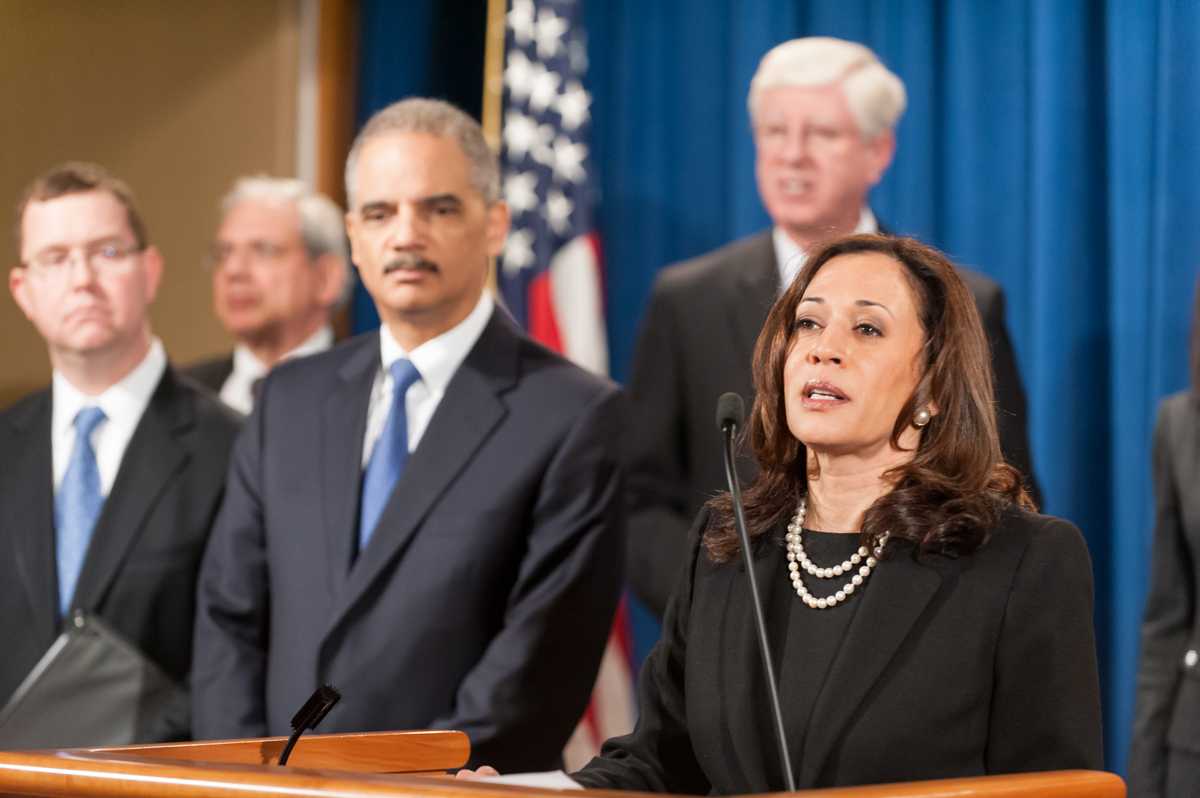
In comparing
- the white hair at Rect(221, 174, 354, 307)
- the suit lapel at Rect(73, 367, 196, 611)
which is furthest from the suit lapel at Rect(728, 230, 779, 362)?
the white hair at Rect(221, 174, 354, 307)

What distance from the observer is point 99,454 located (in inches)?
135

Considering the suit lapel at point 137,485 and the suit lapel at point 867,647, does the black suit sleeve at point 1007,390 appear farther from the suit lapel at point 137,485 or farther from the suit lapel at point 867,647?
the suit lapel at point 137,485

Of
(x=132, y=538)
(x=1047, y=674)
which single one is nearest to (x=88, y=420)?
(x=132, y=538)

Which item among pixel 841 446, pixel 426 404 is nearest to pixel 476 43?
pixel 426 404

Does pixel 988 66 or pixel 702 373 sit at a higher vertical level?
pixel 988 66

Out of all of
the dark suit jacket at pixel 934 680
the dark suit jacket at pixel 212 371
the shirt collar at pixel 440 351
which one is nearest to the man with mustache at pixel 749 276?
the shirt collar at pixel 440 351

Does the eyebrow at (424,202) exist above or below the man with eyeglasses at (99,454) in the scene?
above

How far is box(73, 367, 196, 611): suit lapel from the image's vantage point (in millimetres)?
3289

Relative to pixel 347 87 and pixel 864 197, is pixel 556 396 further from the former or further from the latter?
pixel 347 87

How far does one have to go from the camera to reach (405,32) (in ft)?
17.1

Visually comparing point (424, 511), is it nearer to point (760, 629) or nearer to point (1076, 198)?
point (760, 629)

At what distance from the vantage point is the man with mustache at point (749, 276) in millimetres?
3480

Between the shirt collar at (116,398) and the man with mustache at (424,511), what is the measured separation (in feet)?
1.29

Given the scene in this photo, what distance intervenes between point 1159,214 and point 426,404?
1.76 metres
